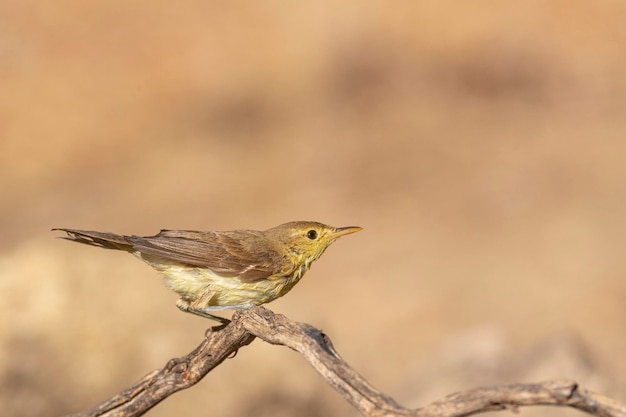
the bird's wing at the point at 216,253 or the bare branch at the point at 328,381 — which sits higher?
the bird's wing at the point at 216,253

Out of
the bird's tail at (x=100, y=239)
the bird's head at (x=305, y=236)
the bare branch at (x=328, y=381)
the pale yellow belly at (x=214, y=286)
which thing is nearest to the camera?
the bare branch at (x=328, y=381)

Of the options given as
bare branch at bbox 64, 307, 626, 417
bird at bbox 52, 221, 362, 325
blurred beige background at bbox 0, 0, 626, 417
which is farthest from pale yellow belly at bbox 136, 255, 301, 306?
blurred beige background at bbox 0, 0, 626, 417

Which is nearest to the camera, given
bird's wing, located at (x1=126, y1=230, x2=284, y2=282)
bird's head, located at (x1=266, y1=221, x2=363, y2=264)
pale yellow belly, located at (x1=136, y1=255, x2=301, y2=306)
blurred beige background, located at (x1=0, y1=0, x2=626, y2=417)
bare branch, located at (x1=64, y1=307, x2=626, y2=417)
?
bare branch, located at (x1=64, y1=307, x2=626, y2=417)

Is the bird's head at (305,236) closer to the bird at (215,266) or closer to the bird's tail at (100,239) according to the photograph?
the bird at (215,266)

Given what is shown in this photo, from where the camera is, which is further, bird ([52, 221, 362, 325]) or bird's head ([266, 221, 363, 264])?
bird's head ([266, 221, 363, 264])

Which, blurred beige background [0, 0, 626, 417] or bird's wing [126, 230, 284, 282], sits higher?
blurred beige background [0, 0, 626, 417]

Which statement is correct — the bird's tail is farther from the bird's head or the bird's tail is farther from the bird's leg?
the bird's head

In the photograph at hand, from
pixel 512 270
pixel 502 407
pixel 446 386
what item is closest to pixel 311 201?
pixel 512 270

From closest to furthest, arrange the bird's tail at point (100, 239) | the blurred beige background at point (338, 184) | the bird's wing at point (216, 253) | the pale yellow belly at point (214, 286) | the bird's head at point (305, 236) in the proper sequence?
the bird's tail at point (100, 239)
the bird's wing at point (216, 253)
the pale yellow belly at point (214, 286)
the bird's head at point (305, 236)
the blurred beige background at point (338, 184)

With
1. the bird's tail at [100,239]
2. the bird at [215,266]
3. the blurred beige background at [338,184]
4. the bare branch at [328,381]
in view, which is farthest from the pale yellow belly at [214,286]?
the blurred beige background at [338,184]
